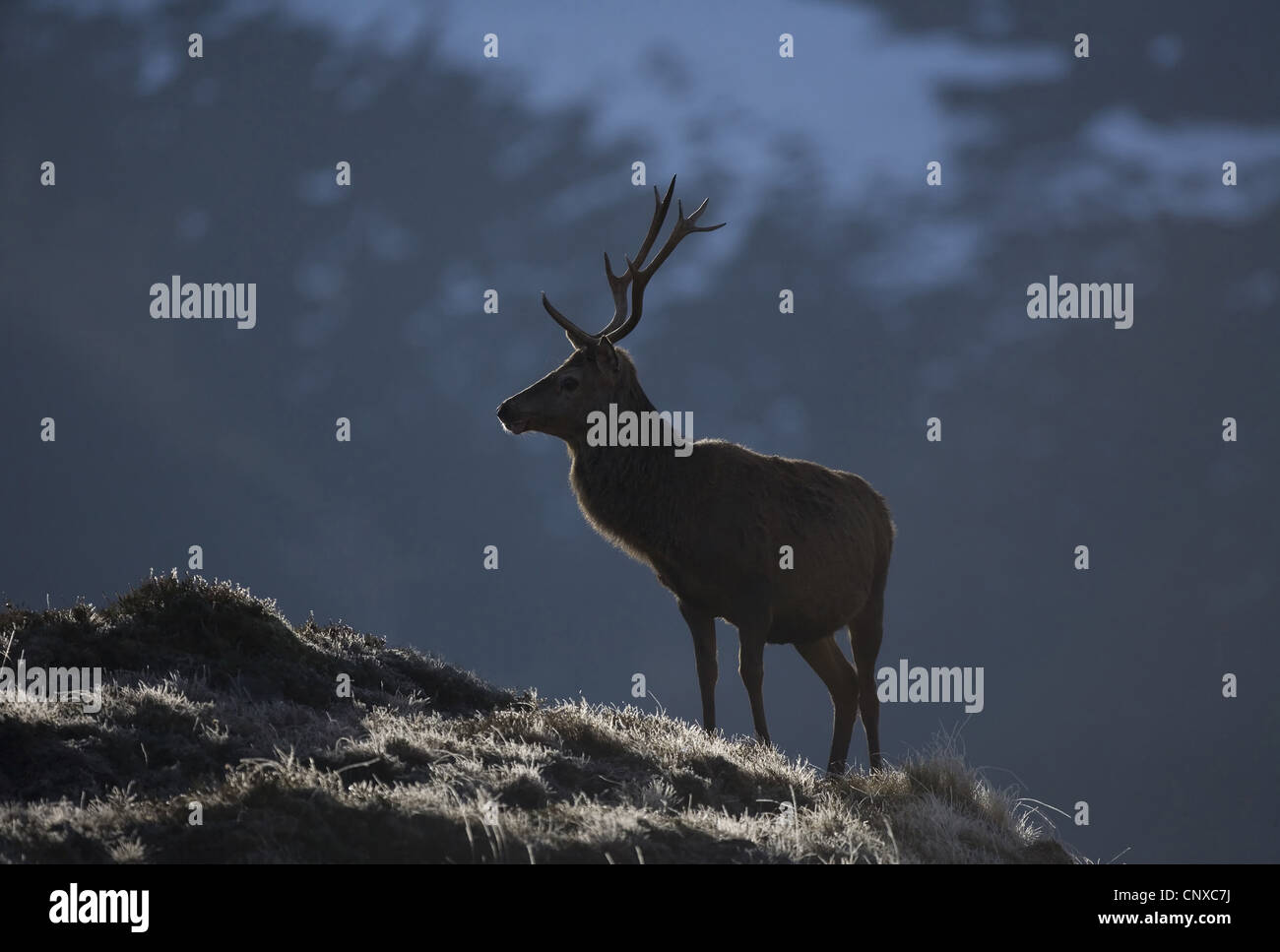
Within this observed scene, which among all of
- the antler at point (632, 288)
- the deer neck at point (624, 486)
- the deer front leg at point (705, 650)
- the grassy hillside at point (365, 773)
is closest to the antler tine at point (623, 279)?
the antler at point (632, 288)

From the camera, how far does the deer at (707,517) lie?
11.7 m

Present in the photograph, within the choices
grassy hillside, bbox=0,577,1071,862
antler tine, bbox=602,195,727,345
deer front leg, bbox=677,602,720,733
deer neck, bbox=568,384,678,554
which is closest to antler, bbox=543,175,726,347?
antler tine, bbox=602,195,727,345

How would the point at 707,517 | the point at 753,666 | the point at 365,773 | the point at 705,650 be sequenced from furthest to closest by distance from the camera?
the point at 705,650 → the point at 707,517 → the point at 753,666 → the point at 365,773

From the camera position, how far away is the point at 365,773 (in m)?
7.88

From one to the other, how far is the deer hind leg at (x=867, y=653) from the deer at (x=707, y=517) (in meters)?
0.60

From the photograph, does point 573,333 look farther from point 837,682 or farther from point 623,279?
point 837,682

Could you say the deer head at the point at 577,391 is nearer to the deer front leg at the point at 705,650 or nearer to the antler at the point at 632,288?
the antler at the point at 632,288

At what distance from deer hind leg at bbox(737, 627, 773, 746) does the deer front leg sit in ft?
1.13

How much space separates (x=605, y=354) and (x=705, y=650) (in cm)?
309

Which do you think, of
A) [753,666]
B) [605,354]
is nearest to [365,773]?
[753,666]
